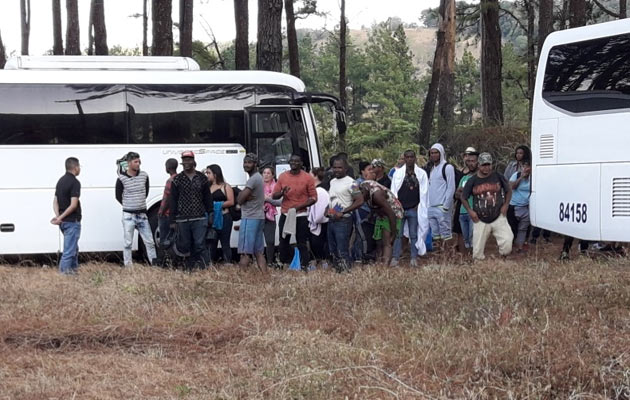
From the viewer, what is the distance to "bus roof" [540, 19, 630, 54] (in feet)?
39.3

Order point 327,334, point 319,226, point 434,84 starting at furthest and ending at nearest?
point 434,84, point 319,226, point 327,334

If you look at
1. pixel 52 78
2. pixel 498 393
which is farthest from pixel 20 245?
pixel 498 393

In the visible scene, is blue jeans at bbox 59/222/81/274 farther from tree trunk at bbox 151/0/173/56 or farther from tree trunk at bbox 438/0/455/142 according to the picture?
tree trunk at bbox 438/0/455/142

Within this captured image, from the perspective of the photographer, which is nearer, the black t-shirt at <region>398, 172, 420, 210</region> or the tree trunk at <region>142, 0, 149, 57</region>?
the black t-shirt at <region>398, 172, 420, 210</region>

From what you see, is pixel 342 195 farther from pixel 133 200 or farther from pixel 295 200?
pixel 133 200

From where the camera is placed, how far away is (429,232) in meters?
15.8

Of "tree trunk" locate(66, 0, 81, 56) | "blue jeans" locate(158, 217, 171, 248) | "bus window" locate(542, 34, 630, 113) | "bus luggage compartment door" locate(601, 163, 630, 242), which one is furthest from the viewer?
"tree trunk" locate(66, 0, 81, 56)

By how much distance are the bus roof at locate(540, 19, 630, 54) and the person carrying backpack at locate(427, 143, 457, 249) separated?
2.50 m

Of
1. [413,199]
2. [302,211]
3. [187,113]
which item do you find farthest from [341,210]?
[187,113]

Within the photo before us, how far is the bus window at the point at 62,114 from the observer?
14984 mm

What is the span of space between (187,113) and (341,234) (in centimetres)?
417

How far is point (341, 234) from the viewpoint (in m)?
12.8

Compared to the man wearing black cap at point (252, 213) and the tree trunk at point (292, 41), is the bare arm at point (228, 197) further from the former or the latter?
the tree trunk at point (292, 41)

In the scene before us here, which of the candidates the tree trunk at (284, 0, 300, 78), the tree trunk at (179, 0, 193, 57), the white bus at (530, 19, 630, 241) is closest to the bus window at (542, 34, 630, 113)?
the white bus at (530, 19, 630, 241)
